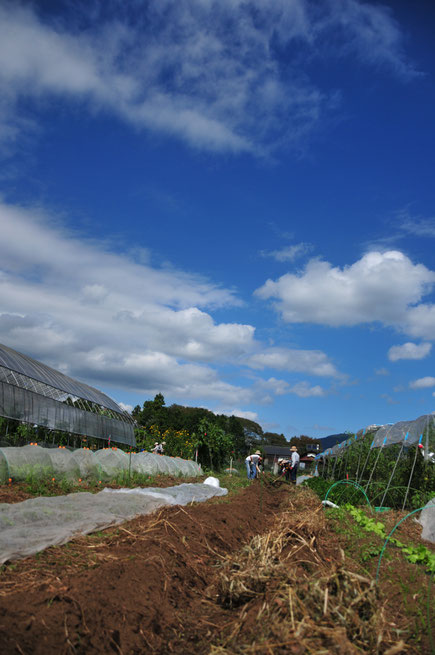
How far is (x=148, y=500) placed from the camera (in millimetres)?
8234

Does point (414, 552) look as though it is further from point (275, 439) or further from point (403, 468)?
point (275, 439)

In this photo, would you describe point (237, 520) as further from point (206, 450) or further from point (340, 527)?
point (206, 450)

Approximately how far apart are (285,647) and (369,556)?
11.3ft

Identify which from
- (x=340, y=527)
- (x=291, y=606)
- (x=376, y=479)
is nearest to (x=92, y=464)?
(x=340, y=527)

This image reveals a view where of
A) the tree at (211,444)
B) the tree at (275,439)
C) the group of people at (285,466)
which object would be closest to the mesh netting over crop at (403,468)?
the group of people at (285,466)

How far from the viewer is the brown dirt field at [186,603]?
3119 mm

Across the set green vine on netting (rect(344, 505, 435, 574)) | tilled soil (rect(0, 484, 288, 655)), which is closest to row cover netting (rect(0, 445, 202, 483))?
tilled soil (rect(0, 484, 288, 655))

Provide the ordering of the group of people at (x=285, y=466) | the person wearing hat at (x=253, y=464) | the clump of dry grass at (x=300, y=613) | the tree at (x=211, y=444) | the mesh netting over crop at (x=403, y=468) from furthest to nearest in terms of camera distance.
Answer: the tree at (x=211, y=444)
the person wearing hat at (x=253, y=464)
the group of people at (x=285, y=466)
the mesh netting over crop at (x=403, y=468)
the clump of dry grass at (x=300, y=613)

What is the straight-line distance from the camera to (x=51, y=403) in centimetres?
1973

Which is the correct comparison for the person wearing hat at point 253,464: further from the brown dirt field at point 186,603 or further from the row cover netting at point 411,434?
the brown dirt field at point 186,603

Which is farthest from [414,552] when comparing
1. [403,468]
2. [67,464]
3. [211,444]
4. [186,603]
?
[211,444]

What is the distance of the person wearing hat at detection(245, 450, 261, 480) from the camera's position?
19.0 metres

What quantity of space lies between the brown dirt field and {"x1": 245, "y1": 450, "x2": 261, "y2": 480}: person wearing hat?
530 inches

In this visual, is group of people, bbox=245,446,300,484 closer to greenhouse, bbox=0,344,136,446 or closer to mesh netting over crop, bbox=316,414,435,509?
mesh netting over crop, bbox=316,414,435,509
